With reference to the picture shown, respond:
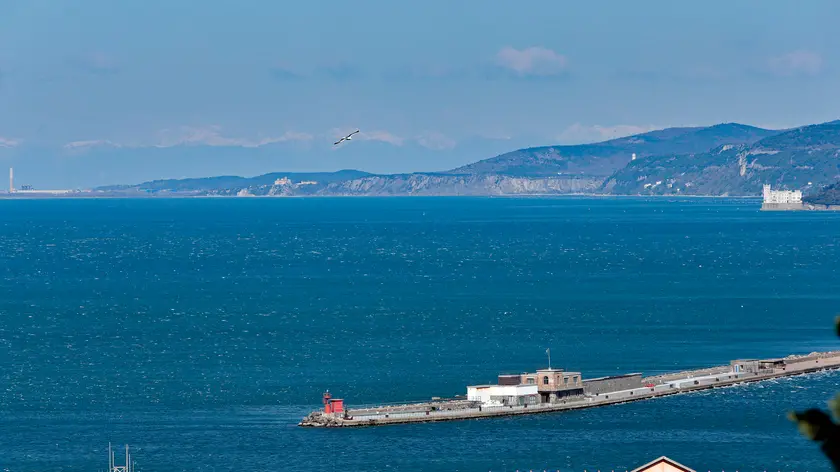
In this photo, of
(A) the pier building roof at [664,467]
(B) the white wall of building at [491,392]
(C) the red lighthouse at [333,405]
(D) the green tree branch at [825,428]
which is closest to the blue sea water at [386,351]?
(C) the red lighthouse at [333,405]

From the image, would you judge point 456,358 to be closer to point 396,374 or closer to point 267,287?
point 396,374

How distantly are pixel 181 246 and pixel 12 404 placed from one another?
12104 cm

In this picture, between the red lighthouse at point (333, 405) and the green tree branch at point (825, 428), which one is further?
the red lighthouse at point (333, 405)

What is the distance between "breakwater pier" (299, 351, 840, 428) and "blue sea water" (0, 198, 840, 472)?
1.00m

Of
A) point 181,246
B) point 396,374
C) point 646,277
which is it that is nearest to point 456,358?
point 396,374

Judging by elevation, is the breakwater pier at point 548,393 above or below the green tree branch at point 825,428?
below

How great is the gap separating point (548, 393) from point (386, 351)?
15.9 meters

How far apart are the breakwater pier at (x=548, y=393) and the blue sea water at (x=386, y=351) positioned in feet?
3.28

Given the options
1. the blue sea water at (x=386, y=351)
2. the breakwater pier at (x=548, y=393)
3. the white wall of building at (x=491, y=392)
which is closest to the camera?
the blue sea water at (x=386, y=351)

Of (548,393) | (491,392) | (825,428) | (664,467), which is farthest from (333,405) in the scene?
(825,428)

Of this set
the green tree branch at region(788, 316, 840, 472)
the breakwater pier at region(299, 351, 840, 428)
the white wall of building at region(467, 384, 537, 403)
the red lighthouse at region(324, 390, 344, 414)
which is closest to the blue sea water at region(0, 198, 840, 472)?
the breakwater pier at region(299, 351, 840, 428)

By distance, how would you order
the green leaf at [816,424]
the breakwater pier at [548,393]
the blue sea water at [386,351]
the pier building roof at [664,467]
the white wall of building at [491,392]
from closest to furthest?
1. the green leaf at [816,424]
2. the pier building roof at [664,467]
3. the blue sea water at [386,351]
4. the breakwater pier at [548,393]
5. the white wall of building at [491,392]

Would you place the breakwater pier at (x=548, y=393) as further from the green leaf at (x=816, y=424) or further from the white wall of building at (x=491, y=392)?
the green leaf at (x=816, y=424)

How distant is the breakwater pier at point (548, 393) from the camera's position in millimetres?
59875
